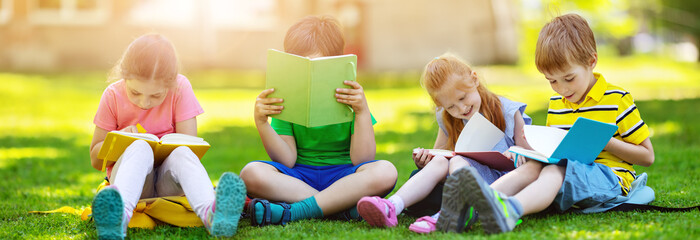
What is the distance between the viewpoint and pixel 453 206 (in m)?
2.53

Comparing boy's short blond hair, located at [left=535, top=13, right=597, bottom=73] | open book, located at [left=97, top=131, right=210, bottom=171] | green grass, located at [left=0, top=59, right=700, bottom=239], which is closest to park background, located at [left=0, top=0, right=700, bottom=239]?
green grass, located at [left=0, top=59, right=700, bottom=239]

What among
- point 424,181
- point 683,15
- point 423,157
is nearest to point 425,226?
point 424,181

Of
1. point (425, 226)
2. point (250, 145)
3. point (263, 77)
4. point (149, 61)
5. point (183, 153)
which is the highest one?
point (149, 61)

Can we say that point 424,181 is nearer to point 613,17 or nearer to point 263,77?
point 263,77

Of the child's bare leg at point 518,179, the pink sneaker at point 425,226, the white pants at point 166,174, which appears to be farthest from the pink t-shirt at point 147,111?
the child's bare leg at point 518,179

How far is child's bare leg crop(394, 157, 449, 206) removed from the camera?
2869 mm

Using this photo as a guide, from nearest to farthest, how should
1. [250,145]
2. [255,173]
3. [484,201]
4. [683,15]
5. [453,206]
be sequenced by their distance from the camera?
[484,201]
[453,206]
[255,173]
[250,145]
[683,15]

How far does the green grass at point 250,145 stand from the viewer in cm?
273

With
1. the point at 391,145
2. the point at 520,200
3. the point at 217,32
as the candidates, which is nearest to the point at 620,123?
the point at 520,200

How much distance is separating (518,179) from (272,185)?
1.08 m

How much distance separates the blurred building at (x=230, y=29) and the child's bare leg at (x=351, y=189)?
526 inches

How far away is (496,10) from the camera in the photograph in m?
19.4

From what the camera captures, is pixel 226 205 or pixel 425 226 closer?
pixel 226 205

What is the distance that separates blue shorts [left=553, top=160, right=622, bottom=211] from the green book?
983 mm
